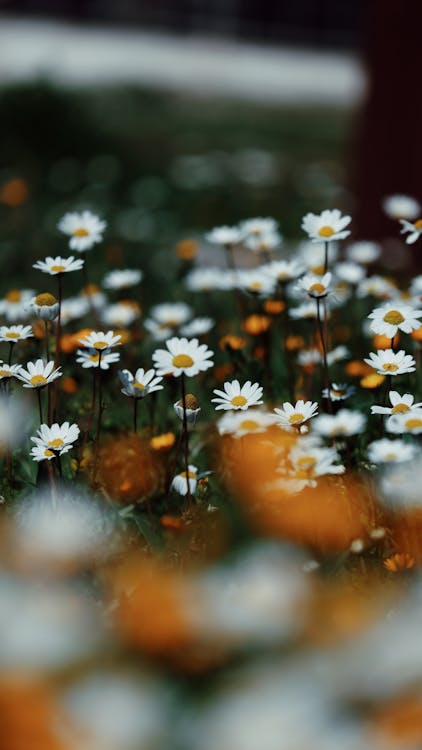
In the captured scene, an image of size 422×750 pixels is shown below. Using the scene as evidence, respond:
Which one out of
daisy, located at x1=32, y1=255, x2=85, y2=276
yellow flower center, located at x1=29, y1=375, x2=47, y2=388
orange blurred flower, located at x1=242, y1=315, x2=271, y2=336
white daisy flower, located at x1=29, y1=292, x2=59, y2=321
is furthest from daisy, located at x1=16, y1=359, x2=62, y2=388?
orange blurred flower, located at x1=242, y1=315, x2=271, y2=336

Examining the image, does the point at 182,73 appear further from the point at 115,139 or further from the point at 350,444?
the point at 350,444

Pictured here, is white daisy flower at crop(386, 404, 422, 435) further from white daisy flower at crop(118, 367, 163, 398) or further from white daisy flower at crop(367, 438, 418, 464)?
white daisy flower at crop(118, 367, 163, 398)

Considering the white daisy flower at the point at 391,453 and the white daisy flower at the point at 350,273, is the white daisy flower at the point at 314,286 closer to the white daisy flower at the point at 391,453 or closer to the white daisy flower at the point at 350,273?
the white daisy flower at the point at 391,453

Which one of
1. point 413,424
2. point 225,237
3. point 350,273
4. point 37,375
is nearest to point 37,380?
point 37,375

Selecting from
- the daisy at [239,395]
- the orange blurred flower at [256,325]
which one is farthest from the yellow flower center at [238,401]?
the orange blurred flower at [256,325]

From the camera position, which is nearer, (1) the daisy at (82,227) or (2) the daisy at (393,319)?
(2) the daisy at (393,319)

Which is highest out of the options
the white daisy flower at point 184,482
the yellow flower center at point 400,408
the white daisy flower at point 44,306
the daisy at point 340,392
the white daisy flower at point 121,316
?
the white daisy flower at point 44,306
